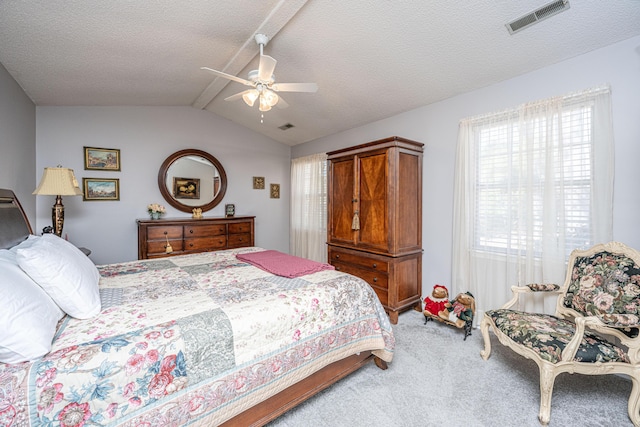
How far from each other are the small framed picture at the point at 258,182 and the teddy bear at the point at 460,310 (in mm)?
3725

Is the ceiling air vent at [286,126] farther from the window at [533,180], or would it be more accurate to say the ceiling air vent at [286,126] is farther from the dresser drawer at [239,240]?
the window at [533,180]

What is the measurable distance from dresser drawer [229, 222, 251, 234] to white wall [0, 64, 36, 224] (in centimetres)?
231

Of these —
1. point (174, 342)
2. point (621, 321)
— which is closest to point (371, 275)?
point (621, 321)

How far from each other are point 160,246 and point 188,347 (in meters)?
3.07

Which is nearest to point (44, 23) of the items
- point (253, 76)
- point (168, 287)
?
point (253, 76)

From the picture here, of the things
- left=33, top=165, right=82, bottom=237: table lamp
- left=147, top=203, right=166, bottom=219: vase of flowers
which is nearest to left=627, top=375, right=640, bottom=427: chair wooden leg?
left=33, top=165, right=82, bottom=237: table lamp

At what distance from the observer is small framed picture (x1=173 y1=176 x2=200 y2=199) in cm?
440

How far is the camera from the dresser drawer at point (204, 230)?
4.04 metres

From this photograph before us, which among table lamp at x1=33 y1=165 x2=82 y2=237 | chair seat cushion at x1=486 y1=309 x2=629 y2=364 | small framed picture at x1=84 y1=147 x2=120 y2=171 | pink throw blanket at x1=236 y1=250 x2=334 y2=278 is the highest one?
small framed picture at x1=84 y1=147 x2=120 y2=171

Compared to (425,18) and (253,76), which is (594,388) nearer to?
(425,18)

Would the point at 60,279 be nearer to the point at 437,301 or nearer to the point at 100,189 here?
the point at 437,301

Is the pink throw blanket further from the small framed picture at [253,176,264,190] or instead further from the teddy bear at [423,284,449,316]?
the small framed picture at [253,176,264,190]

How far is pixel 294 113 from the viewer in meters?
4.21

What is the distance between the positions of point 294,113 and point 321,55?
5.01 feet
